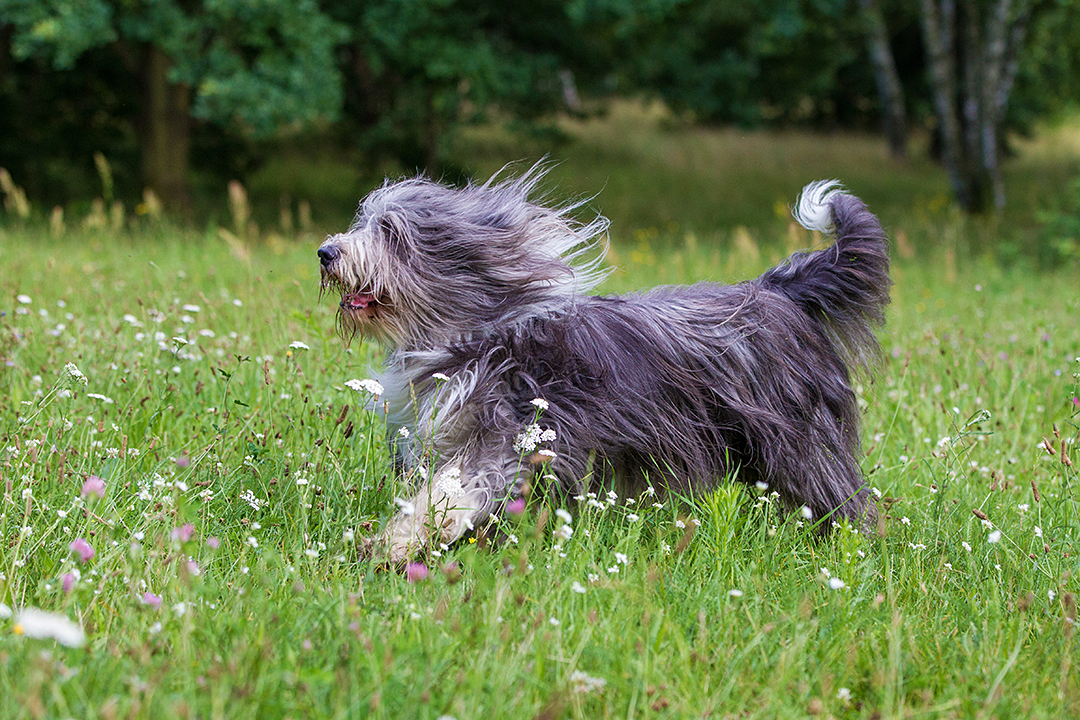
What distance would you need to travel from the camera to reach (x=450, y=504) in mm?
2830

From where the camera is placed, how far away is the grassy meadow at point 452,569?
6.24 feet

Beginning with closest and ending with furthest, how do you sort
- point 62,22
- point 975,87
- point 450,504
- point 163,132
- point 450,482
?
point 450,482 < point 450,504 < point 62,22 < point 163,132 < point 975,87

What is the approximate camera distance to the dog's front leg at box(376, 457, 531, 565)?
8.79 ft

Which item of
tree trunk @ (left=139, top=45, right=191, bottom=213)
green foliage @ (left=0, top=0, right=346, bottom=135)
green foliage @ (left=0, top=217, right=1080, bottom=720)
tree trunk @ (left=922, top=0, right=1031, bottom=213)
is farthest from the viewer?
tree trunk @ (left=922, top=0, right=1031, bottom=213)

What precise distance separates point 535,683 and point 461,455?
3.73 feet

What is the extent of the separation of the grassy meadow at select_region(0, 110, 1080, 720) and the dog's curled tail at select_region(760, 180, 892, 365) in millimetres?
280

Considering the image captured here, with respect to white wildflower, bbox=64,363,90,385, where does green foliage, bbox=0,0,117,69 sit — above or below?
above

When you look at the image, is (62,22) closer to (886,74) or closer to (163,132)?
(163,132)

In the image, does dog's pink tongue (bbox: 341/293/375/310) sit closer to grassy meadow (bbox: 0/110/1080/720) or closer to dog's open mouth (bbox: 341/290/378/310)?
dog's open mouth (bbox: 341/290/378/310)

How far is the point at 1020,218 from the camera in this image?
1510 cm

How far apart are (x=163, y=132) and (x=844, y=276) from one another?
1223 cm

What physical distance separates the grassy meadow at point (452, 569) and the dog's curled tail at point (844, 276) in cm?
28

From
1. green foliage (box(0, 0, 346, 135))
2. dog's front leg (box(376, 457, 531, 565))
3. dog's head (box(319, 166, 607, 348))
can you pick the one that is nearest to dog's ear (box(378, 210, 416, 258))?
dog's head (box(319, 166, 607, 348))

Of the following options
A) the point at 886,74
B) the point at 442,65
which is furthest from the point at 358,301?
the point at 886,74
